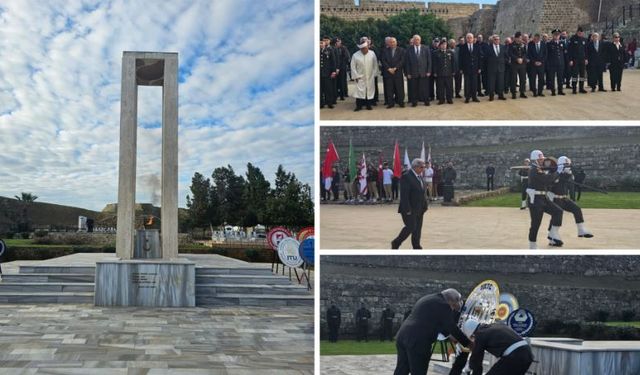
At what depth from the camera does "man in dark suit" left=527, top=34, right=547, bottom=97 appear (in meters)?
7.41

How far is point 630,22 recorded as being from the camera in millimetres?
10562

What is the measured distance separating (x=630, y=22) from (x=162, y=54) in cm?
838

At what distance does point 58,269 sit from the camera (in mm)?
15609

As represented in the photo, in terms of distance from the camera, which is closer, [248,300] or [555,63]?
[555,63]

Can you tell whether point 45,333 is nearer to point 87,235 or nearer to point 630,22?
point 630,22

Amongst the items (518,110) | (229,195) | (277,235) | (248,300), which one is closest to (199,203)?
(229,195)

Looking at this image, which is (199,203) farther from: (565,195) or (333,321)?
(565,195)

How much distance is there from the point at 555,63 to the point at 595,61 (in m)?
0.46

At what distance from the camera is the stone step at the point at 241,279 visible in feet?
49.1

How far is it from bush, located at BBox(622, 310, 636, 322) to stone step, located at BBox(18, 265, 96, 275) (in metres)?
10.1

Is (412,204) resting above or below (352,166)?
below

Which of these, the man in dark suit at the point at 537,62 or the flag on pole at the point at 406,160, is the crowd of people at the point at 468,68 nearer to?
the man in dark suit at the point at 537,62

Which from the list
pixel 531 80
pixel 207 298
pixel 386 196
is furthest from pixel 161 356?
pixel 207 298

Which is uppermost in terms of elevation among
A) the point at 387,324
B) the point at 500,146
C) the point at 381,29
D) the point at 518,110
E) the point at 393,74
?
the point at 381,29
